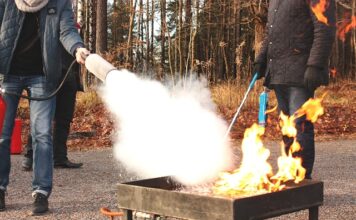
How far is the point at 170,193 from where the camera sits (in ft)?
11.4

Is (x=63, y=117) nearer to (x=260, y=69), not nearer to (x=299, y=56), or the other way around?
(x=260, y=69)

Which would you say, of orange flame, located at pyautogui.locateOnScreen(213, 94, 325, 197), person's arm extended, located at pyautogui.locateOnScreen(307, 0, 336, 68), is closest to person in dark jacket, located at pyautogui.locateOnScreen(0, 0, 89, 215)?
orange flame, located at pyautogui.locateOnScreen(213, 94, 325, 197)

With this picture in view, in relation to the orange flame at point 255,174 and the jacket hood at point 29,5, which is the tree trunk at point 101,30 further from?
the orange flame at point 255,174

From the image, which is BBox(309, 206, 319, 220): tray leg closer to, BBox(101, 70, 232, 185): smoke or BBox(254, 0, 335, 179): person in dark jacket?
BBox(101, 70, 232, 185): smoke

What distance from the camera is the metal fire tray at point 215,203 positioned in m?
3.28

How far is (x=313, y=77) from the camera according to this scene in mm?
5488

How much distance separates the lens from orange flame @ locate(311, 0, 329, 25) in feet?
18.3

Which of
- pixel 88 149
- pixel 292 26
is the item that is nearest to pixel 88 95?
pixel 88 149

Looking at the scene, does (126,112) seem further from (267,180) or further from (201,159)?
(267,180)

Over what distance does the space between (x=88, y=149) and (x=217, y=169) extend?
21.9 ft

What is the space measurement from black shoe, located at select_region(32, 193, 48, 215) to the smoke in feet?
3.88

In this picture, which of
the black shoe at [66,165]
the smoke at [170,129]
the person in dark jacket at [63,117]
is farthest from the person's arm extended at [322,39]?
the black shoe at [66,165]

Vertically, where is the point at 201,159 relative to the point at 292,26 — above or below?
below

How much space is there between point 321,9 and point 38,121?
2704 mm
